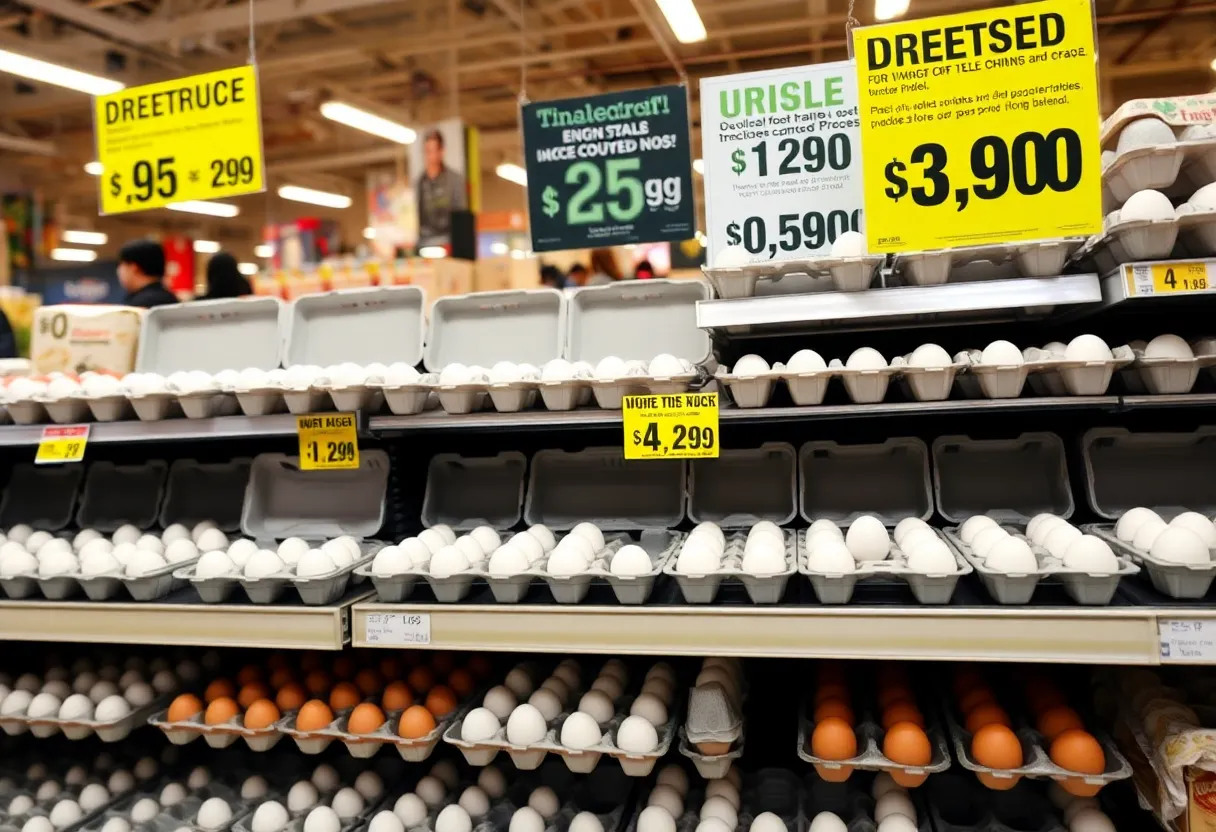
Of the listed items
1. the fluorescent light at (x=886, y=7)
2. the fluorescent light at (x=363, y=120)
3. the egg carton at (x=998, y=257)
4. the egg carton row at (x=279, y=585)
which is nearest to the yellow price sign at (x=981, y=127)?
Result: the egg carton at (x=998, y=257)

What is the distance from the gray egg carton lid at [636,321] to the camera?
236cm

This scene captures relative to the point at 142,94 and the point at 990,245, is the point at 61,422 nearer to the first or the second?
the point at 142,94

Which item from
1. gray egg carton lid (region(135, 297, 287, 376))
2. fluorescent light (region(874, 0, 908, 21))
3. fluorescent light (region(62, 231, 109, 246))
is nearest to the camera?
gray egg carton lid (region(135, 297, 287, 376))

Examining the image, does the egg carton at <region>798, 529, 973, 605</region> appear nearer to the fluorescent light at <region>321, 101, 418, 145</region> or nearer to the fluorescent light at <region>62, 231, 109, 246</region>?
the fluorescent light at <region>321, 101, 418, 145</region>

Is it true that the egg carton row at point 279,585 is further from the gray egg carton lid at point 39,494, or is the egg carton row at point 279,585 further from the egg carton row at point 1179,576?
the egg carton row at point 1179,576

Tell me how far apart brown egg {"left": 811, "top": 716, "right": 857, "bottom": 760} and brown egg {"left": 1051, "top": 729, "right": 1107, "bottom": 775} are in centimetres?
38

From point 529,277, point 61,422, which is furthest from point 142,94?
point 529,277

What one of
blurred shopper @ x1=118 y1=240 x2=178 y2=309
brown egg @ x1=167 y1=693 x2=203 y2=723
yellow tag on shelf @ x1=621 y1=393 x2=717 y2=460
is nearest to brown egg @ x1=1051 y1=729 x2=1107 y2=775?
yellow tag on shelf @ x1=621 y1=393 x2=717 y2=460

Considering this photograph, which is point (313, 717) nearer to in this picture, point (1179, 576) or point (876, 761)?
point (876, 761)

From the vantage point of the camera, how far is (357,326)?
8.64ft

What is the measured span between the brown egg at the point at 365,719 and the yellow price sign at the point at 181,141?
1.80 m

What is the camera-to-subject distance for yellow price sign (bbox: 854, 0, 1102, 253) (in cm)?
166

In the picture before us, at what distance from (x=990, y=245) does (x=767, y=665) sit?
1.31m

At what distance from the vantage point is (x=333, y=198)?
40.5 feet
